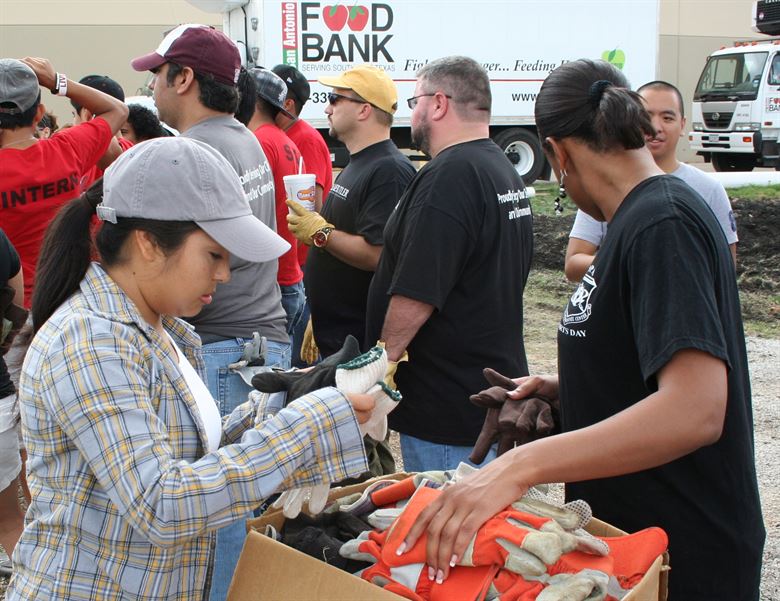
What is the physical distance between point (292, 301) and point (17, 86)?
68.2 inches

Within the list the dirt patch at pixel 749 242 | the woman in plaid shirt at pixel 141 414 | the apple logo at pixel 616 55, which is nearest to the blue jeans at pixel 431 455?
the woman in plaid shirt at pixel 141 414

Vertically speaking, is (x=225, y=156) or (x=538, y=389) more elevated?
(x=225, y=156)

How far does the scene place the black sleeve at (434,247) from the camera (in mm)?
3307

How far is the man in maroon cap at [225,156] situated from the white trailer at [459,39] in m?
14.1

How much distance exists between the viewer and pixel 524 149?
761 inches

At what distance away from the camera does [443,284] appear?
10.9 feet

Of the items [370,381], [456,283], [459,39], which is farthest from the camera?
→ [459,39]

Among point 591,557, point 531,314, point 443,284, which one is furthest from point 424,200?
point 531,314

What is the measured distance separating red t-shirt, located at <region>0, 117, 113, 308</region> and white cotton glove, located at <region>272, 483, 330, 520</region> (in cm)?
247

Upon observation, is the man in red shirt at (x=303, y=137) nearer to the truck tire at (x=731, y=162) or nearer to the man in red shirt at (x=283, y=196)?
the man in red shirt at (x=283, y=196)

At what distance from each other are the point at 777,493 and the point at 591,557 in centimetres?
398

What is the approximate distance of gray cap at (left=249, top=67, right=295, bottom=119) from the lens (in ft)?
17.9

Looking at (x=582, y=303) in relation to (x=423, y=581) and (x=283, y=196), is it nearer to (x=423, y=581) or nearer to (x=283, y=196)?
(x=423, y=581)

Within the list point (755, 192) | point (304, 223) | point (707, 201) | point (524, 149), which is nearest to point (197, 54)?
point (304, 223)
